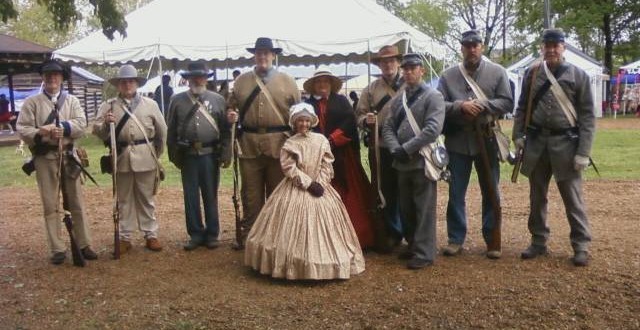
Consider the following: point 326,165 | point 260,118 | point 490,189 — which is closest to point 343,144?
point 326,165

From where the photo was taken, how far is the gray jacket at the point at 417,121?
5.97 metres

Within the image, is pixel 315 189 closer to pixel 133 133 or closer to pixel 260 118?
pixel 260 118

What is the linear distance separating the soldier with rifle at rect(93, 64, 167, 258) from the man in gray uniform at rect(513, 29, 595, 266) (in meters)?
3.55

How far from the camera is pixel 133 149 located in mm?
6855

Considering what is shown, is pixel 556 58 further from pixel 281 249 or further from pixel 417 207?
pixel 281 249

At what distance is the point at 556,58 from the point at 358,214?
2300 mm

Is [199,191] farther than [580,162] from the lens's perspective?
Yes

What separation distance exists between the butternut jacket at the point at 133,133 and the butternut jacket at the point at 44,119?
0.27 metres

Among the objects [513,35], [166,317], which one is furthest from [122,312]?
[513,35]

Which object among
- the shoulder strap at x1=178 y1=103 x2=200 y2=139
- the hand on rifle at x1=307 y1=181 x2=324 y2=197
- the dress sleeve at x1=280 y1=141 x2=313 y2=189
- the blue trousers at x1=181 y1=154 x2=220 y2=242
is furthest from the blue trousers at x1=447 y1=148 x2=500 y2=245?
the shoulder strap at x1=178 y1=103 x2=200 y2=139

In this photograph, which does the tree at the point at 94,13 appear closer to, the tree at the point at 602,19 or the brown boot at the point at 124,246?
the brown boot at the point at 124,246

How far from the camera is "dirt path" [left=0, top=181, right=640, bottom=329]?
16.5 feet

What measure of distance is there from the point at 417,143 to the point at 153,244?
9.87ft

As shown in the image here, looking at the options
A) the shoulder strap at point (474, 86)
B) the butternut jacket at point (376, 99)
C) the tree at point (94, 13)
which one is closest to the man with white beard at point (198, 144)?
the butternut jacket at point (376, 99)
